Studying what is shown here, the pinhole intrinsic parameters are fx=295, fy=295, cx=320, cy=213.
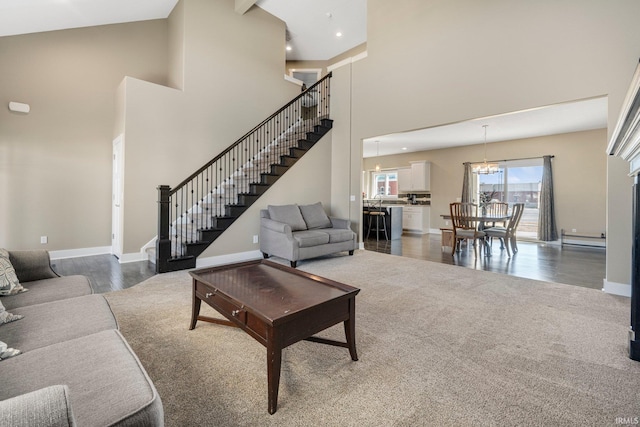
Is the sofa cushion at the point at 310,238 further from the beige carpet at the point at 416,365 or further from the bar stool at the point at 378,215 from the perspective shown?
the bar stool at the point at 378,215

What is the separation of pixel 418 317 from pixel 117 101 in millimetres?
5916

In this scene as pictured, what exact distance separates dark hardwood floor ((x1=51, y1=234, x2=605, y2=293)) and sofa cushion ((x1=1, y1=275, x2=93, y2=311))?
4.29 ft

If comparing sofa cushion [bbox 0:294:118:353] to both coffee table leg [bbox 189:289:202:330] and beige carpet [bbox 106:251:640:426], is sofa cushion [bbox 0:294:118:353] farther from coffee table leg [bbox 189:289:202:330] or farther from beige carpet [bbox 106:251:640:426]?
coffee table leg [bbox 189:289:202:330]

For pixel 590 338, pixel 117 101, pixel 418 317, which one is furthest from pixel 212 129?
pixel 590 338

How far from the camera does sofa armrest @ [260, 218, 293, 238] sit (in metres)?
4.62

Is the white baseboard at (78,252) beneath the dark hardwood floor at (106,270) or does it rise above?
above

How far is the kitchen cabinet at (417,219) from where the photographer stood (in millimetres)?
9477

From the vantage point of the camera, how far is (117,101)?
521 centimetres

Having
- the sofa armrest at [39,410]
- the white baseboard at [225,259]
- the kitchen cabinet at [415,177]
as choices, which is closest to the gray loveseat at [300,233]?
the white baseboard at [225,259]

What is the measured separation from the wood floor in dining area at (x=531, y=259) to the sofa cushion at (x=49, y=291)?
4841 mm

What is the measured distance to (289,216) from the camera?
17.0 feet

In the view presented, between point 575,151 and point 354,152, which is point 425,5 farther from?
point 575,151

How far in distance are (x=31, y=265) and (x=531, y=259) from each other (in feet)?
22.4

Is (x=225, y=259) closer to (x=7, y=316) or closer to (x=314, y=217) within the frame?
(x=314, y=217)
